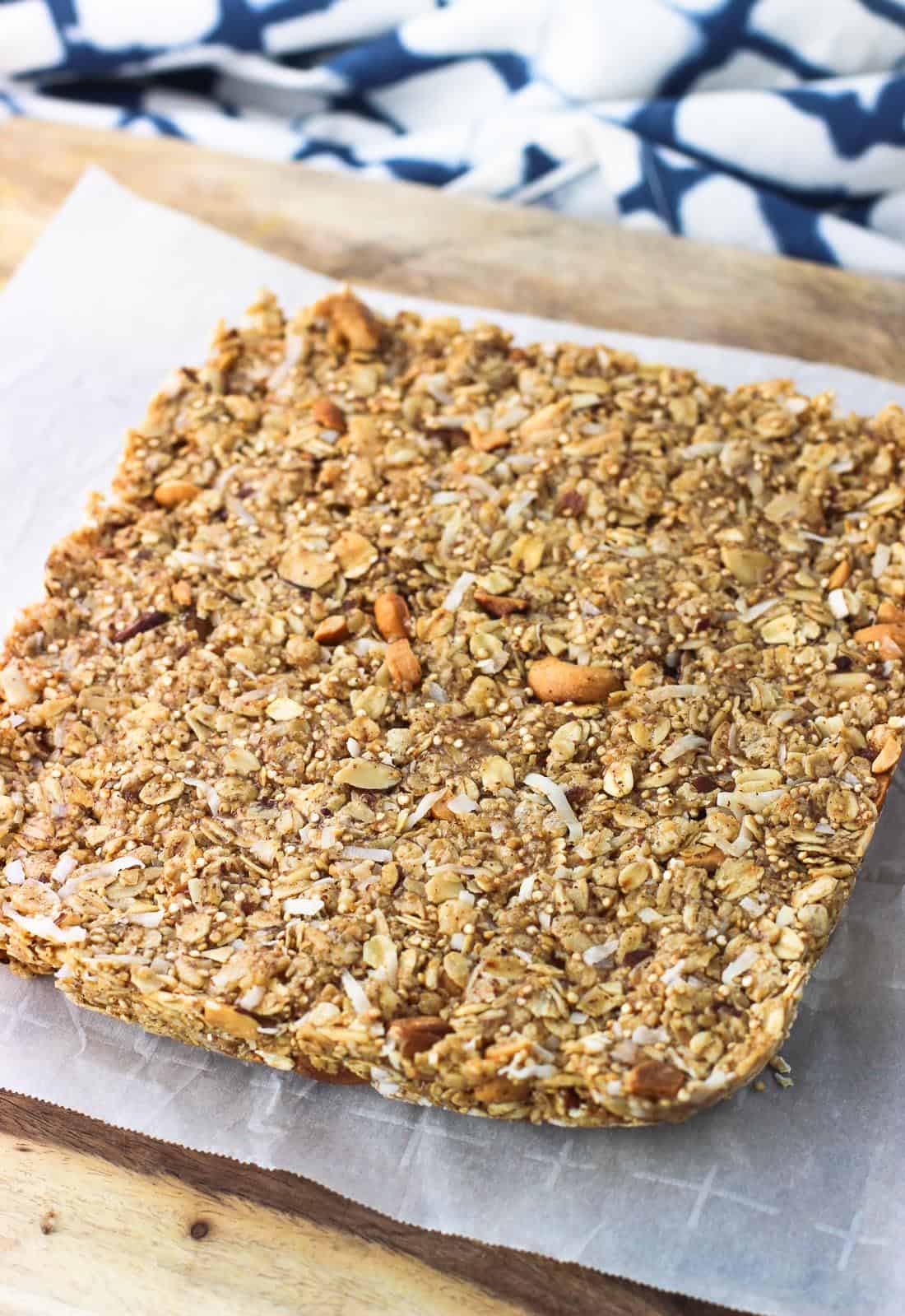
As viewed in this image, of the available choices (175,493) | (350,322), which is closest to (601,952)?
(175,493)

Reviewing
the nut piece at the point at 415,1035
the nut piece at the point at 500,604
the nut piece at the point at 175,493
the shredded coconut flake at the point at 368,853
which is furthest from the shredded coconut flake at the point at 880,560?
the nut piece at the point at 175,493

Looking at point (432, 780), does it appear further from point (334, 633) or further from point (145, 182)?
point (145, 182)

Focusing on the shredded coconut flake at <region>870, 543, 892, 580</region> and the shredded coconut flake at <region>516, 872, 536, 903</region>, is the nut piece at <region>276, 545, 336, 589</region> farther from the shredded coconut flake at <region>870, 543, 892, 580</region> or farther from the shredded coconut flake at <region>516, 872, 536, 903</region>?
the shredded coconut flake at <region>870, 543, 892, 580</region>

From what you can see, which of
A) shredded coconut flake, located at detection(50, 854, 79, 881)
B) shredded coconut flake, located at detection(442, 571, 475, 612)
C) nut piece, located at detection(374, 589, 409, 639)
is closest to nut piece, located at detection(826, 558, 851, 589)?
shredded coconut flake, located at detection(442, 571, 475, 612)

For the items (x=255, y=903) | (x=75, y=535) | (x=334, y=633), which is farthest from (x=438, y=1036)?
(x=75, y=535)

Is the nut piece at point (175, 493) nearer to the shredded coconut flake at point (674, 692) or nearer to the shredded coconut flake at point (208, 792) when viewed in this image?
the shredded coconut flake at point (208, 792)
